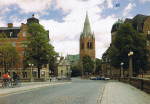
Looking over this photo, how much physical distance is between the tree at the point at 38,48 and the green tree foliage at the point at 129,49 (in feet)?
47.0

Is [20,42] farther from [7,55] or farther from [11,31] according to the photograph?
[7,55]

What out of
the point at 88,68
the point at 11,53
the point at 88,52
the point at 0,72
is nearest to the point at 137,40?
the point at 11,53

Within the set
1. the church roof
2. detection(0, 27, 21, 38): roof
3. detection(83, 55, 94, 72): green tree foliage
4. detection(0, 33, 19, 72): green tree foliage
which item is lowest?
detection(83, 55, 94, 72): green tree foliage

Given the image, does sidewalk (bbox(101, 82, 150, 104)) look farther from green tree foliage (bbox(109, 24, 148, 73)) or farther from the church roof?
the church roof

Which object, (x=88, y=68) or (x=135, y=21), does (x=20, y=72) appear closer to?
(x=135, y=21)

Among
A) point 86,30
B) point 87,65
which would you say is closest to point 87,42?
point 86,30

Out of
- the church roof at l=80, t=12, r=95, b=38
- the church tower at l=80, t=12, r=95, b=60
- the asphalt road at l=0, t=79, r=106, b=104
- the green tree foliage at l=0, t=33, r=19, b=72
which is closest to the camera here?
the asphalt road at l=0, t=79, r=106, b=104

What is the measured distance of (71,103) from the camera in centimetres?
984

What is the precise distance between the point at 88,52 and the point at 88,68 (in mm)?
29411

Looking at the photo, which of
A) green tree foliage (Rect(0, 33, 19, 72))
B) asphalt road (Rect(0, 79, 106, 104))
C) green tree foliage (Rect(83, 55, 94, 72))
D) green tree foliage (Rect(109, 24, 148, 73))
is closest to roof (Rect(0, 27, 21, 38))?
green tree foliage (Rect(0, 33, 19, 72))

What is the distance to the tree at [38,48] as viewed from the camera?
50062 millimetres

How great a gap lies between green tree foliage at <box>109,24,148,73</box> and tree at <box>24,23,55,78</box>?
47.0 feet

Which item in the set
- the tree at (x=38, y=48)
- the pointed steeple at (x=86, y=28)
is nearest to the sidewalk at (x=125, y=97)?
the tree at (x=38, y=48)

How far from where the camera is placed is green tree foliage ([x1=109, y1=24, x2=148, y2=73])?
47969mm
